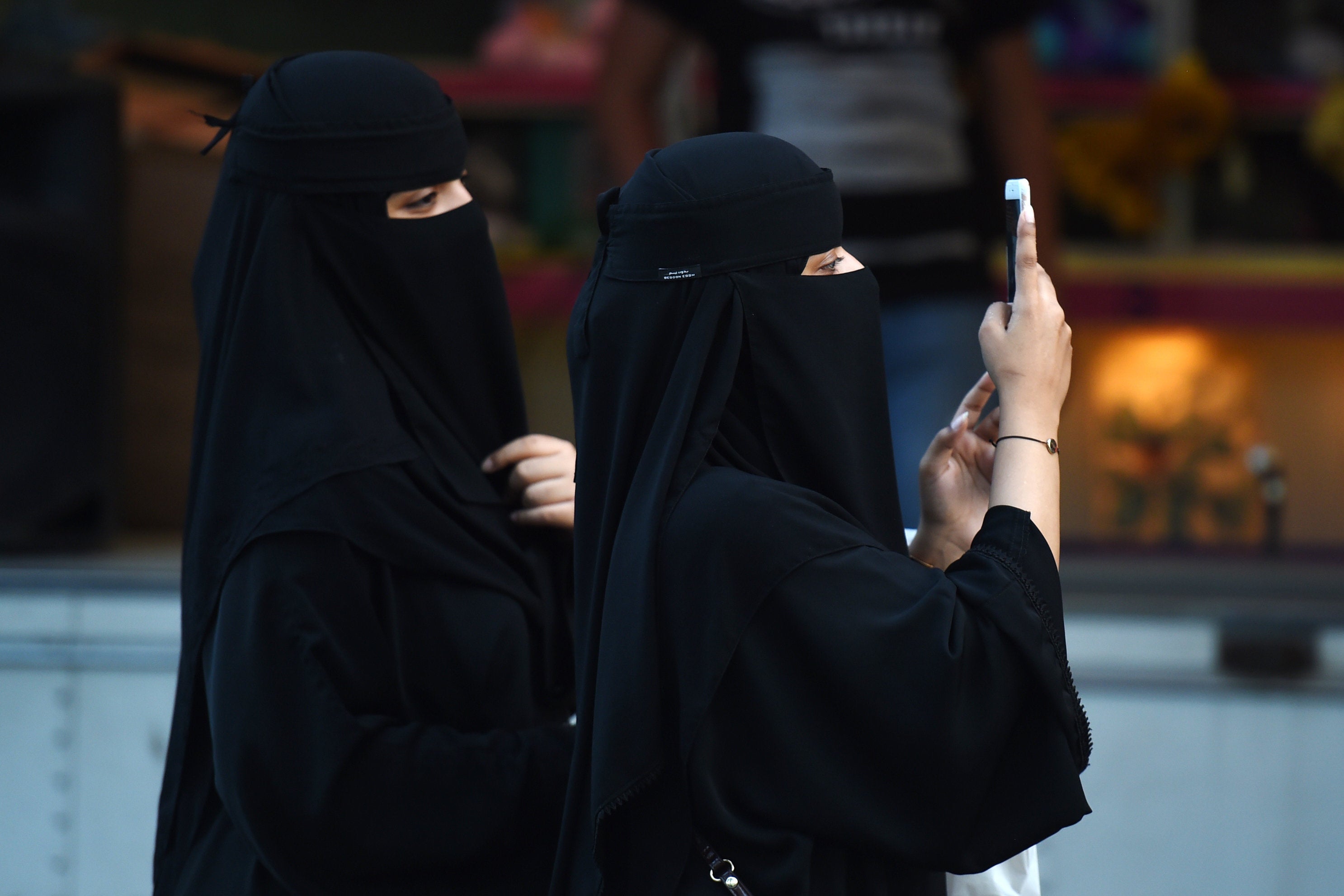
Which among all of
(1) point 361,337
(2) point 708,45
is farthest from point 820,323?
(2) point 708,45

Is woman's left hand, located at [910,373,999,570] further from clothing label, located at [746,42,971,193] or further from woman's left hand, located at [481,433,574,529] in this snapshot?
clothing label, located at [746,42,971,193]

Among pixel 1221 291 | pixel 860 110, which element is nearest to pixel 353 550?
pixel 860 110

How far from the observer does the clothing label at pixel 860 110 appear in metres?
2.68

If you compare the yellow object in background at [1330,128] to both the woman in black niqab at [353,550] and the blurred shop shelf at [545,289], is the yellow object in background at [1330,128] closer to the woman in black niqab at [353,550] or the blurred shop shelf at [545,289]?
the blurred shop shelf at [545,289]

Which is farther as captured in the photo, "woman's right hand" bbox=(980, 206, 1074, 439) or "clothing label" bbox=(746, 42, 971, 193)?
"clothing label" bbox=(746, 42, 971, 193)

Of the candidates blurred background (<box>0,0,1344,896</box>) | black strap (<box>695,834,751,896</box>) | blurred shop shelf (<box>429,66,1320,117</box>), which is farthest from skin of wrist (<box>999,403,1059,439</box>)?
blurred shop shelf (<box>429,66,1320,117</box>)

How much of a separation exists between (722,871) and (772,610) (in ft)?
0.76

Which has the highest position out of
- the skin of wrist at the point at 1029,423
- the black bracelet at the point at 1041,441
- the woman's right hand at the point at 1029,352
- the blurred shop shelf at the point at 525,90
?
the woman's right hand at the point at 1029,352

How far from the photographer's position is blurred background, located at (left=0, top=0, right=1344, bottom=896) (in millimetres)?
2564

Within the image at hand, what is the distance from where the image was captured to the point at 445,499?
1.63m

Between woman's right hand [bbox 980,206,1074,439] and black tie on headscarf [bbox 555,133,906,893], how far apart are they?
0.38 feet

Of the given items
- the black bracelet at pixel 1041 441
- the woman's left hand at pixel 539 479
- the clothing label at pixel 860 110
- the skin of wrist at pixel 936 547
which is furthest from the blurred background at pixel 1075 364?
the black bracelet at pixel 1041 441

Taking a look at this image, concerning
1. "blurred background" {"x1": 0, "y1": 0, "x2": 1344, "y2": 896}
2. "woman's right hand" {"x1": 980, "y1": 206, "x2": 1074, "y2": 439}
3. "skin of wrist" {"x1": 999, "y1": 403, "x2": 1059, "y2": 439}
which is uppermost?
"woman's right hand" {"x1": 980, "y1": 206, "x2": 1074, "y2": 439}

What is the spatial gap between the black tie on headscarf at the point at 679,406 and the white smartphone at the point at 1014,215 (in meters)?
0.14
